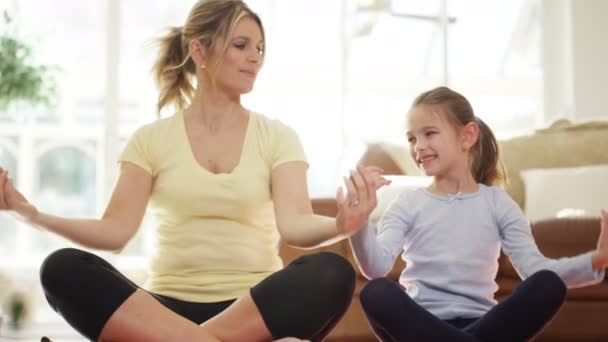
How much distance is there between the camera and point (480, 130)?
2146mm

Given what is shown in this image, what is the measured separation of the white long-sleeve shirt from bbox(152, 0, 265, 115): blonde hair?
547 millimetres

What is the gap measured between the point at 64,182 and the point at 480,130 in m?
4.18

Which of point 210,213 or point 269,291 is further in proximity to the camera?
point 210,213

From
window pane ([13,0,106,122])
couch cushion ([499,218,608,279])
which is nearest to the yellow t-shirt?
couch cushion ([499,218,608,279])

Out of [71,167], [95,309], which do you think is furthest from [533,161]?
[71,167]

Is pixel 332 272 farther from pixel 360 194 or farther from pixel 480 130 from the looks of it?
pixel 480 130

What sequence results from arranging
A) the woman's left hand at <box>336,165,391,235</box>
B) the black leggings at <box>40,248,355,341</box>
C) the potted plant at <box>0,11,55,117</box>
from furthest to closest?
the potted plant at <box>0,11,55,117</box> < the black leggings at <box>40,248,355,341</box> < the woman's left hand at <box>336,165,391,235</box>

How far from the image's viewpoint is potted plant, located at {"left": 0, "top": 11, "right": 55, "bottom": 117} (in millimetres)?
4969

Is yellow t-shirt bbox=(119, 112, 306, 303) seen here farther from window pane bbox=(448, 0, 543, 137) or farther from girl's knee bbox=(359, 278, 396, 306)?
window pane bbox=(448, 0, 543, 137)

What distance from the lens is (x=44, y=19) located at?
18.6ft

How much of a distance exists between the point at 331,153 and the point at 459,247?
400 centimetres

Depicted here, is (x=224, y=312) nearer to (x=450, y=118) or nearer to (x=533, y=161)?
(x=450, y=118)

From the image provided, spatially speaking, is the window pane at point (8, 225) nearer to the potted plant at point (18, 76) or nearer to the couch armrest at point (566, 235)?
the potted plant at point (18, 76)

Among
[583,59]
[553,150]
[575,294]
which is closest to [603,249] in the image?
[575,294]
